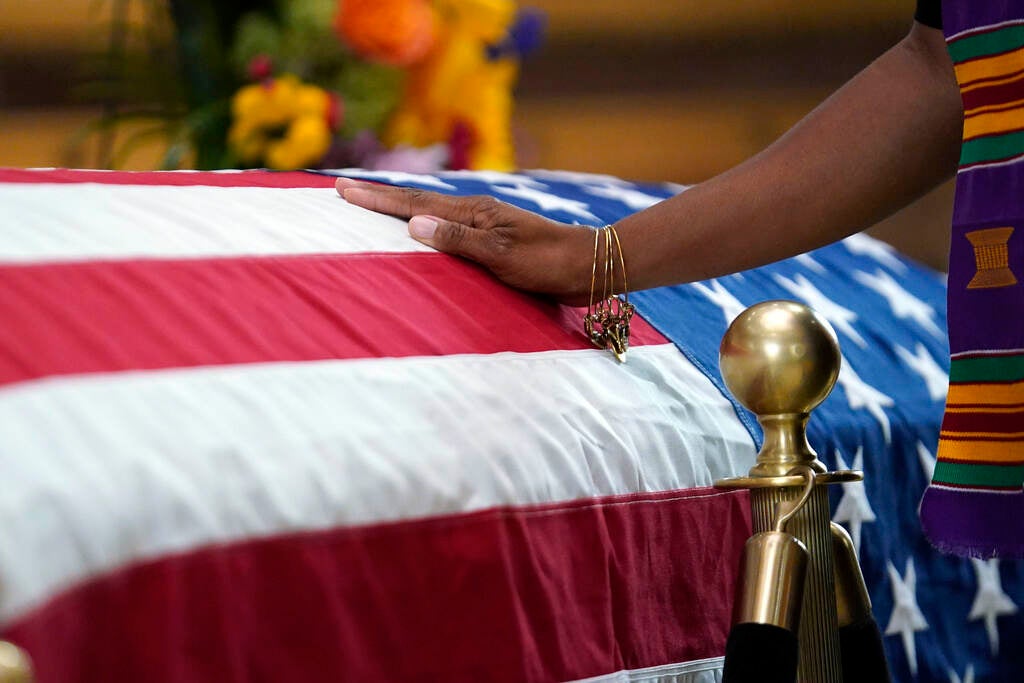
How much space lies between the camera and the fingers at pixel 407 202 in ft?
3.47

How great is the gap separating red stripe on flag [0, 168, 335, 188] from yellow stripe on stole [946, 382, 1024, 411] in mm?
577

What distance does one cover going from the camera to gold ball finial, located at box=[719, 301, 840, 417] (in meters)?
0.77

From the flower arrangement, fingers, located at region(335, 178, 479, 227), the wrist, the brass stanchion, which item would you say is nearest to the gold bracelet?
the wrist

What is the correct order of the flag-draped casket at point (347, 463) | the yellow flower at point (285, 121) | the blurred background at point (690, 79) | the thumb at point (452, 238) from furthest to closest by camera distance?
the blurred background at point (690, 79) → the yellow flower at point (285, 121) → the thumb at point (452, 238) → the flag-draped casket at point (347, 463)

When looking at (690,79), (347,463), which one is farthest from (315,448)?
(690,79)

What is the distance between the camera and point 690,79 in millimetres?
3225

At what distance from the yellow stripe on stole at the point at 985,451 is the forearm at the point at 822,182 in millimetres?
242

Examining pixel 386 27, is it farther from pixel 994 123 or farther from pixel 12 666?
pixel 12 666

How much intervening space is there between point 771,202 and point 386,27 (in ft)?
3.23

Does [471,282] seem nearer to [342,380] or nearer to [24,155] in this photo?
[342,380]

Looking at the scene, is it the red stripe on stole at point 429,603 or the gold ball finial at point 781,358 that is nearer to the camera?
the red stripe on stole at point 429,603

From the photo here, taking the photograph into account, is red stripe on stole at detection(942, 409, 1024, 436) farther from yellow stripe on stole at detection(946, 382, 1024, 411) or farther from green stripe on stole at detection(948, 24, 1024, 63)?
green stripe on stole at detection(948, 24, 1024, 63)

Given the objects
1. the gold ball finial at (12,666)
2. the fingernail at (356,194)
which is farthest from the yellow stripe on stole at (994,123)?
the gold ball finial at (12,666)

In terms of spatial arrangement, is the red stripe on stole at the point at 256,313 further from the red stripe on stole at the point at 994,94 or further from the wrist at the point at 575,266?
the red stripe on stole at the point at 994,94
